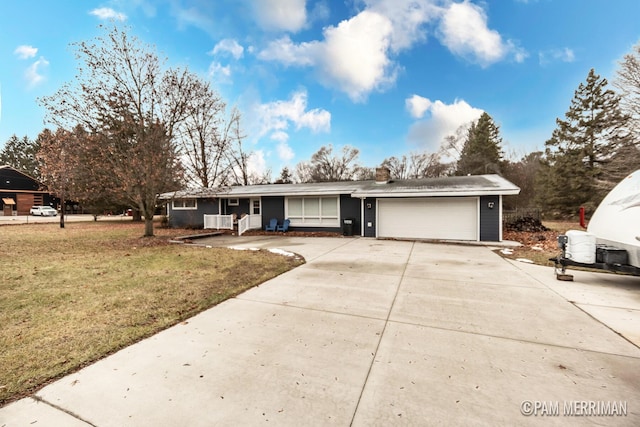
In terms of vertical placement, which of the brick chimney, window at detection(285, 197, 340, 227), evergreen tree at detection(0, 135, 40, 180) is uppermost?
evergreen tree at detection(0, 135, 40, 180)

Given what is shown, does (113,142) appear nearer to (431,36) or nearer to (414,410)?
(414,410)

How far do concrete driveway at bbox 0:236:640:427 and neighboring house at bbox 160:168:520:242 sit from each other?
6.56 metres

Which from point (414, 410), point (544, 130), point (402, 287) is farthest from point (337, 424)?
point (544, 130)

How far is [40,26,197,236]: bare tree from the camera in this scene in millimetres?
10352

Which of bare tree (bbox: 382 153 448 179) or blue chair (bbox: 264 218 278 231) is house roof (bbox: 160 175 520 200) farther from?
Answer: bare tree (bbox: 382 153 448 179)

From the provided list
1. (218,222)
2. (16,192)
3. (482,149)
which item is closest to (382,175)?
(218,222)

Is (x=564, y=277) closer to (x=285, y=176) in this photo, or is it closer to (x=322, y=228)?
(x=322, y=228)

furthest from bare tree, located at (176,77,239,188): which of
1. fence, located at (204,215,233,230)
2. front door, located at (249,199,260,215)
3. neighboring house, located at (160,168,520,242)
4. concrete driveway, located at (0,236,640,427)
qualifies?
concrete driveway, located at (0,236,640,427)

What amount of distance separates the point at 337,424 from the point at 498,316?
3.01 m

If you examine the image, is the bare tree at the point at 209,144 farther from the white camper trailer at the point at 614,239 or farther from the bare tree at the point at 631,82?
the bare tree at the point at 631,82

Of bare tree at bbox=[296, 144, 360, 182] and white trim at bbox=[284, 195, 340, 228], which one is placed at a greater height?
bare tree at bbox=[296, 144, 360, 182]

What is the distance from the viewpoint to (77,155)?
1091cm

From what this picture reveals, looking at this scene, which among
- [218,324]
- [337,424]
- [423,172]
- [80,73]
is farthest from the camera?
[423,172]

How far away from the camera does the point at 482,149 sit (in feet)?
95.9
